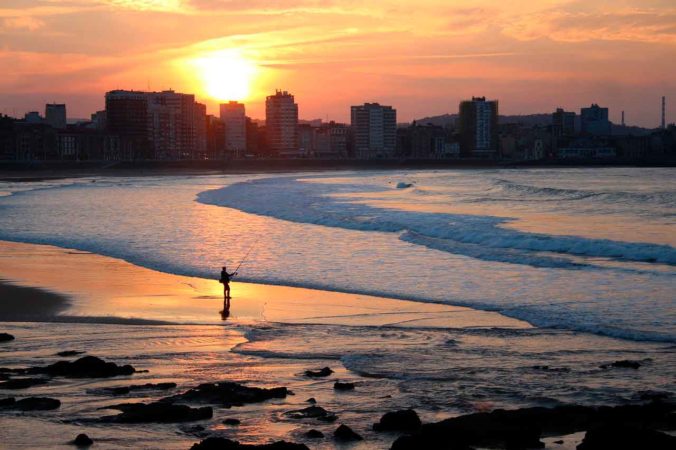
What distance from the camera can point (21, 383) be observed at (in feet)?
34.9

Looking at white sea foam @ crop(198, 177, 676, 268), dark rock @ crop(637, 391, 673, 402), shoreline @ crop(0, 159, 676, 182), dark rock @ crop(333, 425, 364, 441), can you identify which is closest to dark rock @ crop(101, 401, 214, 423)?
dark rock @ crop(333, 425, 364, 441)

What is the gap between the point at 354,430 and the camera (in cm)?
902

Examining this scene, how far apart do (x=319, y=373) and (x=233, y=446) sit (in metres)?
3.48

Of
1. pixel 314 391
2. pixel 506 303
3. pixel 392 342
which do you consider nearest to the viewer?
pixel 314 391

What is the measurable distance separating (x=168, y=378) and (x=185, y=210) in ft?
117

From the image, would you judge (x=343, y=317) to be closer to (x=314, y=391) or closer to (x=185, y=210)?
(x=314, y=391)

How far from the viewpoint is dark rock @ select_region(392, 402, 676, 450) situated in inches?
324

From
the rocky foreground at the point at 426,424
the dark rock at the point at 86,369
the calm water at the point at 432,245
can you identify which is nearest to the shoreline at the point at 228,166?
the calm water at the point at 432,245

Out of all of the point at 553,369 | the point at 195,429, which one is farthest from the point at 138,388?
the point at 553,369

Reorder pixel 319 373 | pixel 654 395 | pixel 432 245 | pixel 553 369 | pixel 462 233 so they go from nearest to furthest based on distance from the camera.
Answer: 1. pixel 654 395
2. pixel 319 373
3. pixel 553 369
4. pixel 432 245
5. pixel 462 233

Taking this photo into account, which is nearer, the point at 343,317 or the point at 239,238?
the point at 343,317

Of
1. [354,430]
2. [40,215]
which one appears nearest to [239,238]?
[40,215]

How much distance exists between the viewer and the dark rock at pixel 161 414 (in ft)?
30.5

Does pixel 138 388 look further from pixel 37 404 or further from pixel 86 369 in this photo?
pixel 37 404
